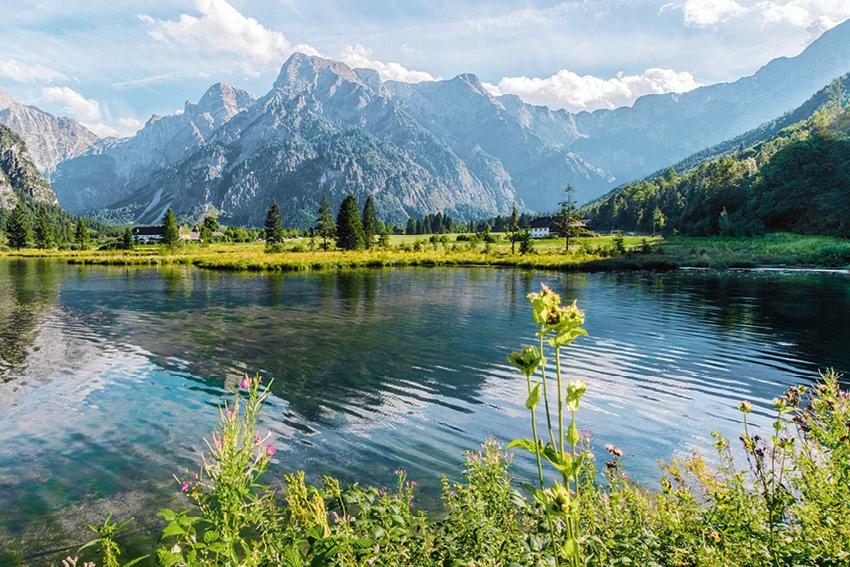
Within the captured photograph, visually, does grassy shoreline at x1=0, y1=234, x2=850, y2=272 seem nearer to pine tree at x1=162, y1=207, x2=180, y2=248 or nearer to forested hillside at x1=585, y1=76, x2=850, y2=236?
forested hillside at x1=585, y1=76, x2=850, y2=236

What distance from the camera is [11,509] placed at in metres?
9.48

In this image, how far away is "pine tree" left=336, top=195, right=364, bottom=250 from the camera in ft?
354

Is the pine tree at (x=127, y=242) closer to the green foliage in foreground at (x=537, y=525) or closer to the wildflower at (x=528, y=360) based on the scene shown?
the green foliage in foreground at (x=537, y=525)

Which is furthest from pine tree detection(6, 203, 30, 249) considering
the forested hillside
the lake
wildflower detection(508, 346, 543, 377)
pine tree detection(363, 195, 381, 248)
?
wildflower detection(508, 346, 543, 377)

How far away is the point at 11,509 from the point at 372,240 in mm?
105652

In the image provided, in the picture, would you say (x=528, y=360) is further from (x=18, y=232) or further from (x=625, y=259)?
(x=18, y=232)

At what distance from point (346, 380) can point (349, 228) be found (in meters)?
92.4

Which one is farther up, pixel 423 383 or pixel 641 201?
pixel 641 201

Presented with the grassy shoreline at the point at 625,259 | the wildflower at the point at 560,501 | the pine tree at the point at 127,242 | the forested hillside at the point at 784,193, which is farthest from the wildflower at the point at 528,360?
the pine tree at the point at 127,242

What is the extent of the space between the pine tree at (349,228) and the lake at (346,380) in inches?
2660

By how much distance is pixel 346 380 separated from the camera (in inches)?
723

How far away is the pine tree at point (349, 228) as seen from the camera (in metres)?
108

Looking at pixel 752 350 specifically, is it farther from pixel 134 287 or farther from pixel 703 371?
pixel 134 287

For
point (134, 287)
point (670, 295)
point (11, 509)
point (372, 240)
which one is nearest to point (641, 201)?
point (372, 240)
